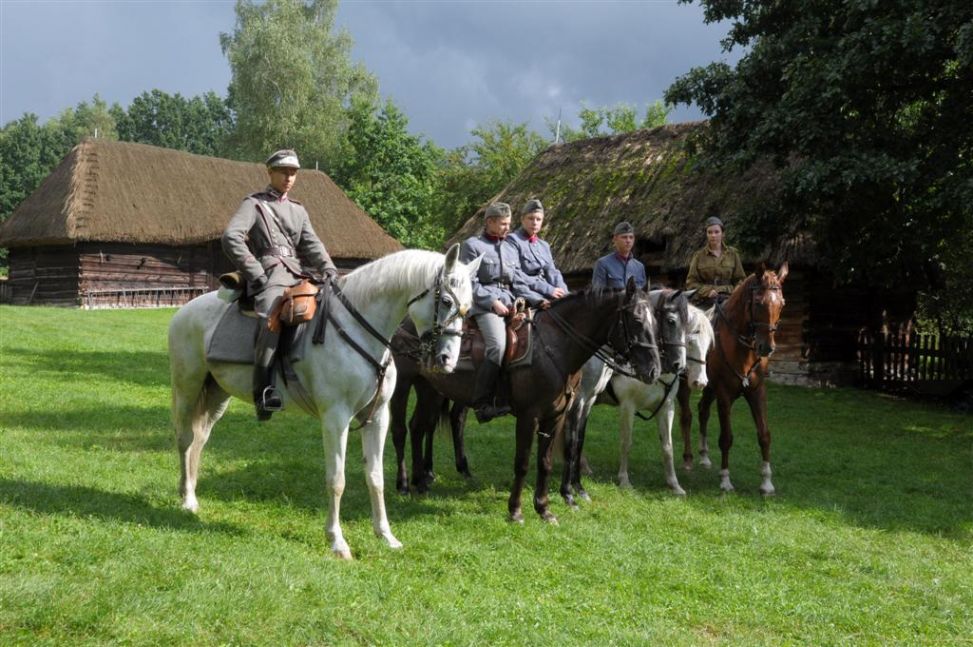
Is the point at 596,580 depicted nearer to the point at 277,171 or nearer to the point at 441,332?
the point at 441,332

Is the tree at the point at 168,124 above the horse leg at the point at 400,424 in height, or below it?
above

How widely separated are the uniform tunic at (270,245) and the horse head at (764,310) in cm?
472

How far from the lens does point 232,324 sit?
21.7 ft

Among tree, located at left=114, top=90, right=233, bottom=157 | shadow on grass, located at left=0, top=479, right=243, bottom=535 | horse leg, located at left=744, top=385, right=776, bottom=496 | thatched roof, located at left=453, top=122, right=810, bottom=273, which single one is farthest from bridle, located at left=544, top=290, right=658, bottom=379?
tree, located at left=114, top=90, right=233, bottom=157

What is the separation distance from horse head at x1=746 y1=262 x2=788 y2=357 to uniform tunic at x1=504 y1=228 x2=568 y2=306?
219cm

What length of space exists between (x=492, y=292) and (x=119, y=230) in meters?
27.4

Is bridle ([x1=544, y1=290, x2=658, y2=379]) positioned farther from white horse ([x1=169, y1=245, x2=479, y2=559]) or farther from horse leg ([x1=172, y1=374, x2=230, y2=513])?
horse leg ([x1=172, y1=374, x2=230, y2=513])

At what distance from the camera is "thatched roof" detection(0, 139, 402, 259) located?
31391 mm

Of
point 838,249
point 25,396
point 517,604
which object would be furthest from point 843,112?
point 25,396

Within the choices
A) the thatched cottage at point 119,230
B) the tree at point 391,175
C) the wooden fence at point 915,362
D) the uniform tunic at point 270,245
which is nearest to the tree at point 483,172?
the tree at point 391,175

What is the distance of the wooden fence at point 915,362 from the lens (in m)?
17.2

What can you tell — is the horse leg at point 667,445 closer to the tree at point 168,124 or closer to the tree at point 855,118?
the tree at point 855,118

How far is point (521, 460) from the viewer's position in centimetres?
752

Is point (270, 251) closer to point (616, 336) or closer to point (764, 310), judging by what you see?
point (616, 336)
